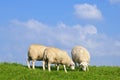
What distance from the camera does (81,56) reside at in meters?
33.4

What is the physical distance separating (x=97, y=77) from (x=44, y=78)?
392cm

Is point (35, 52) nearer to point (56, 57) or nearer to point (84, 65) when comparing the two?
point (56, 57)

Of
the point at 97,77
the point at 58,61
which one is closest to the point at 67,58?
the point at 58,61

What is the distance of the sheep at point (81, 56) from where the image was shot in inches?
1261

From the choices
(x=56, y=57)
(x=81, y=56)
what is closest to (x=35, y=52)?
(x=56, y=57)

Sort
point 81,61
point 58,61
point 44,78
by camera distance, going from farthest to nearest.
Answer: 1. point 81,61
2. point 58,61
3. point 44,78

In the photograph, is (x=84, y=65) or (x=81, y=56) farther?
(x=81, y=56)

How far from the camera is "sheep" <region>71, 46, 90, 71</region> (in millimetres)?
32037

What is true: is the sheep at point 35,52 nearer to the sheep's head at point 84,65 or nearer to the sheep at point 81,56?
the sheep at point 81,56

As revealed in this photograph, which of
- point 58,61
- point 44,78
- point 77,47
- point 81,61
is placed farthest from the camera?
point 77,47

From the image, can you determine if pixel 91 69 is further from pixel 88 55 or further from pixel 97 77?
pixel 97 77

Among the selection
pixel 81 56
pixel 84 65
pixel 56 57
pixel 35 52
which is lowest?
pixel 84 65

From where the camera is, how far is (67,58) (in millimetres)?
31234

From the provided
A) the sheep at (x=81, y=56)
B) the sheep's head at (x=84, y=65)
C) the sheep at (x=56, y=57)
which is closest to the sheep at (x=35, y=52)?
the sheep at (x=56, y=57)
